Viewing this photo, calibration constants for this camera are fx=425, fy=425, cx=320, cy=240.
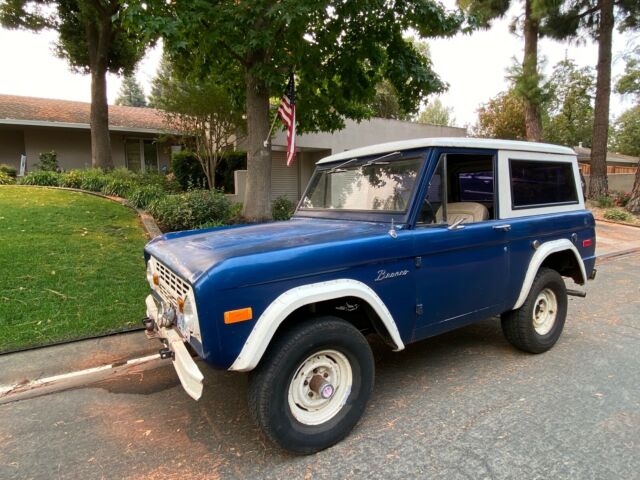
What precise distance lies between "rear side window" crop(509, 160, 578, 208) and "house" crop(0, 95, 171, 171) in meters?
13.9

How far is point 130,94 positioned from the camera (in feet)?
212

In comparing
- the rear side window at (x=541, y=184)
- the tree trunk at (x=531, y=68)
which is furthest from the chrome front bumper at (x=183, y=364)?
the tree trunk at (x=531, y=68)

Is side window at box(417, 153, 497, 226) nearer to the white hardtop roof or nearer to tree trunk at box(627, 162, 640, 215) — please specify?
the white hardtop roof

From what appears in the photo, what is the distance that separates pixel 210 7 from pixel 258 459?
6566mm

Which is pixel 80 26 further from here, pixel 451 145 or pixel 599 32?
pixel 599 32

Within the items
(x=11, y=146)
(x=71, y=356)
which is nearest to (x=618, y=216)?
(x=71, y=356)

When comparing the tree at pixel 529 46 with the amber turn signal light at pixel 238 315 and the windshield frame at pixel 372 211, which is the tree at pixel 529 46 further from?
the amber turn signal light at pixel 238 315

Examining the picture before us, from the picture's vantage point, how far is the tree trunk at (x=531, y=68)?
1567 centimetres

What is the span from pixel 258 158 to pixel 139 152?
1223 centimetres

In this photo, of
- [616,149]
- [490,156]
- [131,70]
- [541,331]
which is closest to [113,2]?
[131,70]

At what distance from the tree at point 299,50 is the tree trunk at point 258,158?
21mm

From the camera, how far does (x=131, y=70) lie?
1659 centimetres

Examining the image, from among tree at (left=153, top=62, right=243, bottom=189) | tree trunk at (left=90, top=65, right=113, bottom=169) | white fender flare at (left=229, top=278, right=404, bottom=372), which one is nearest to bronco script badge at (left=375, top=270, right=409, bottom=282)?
white fender flare at (left=229, top=278, right=404, bottom=372)

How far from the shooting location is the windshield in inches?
127
